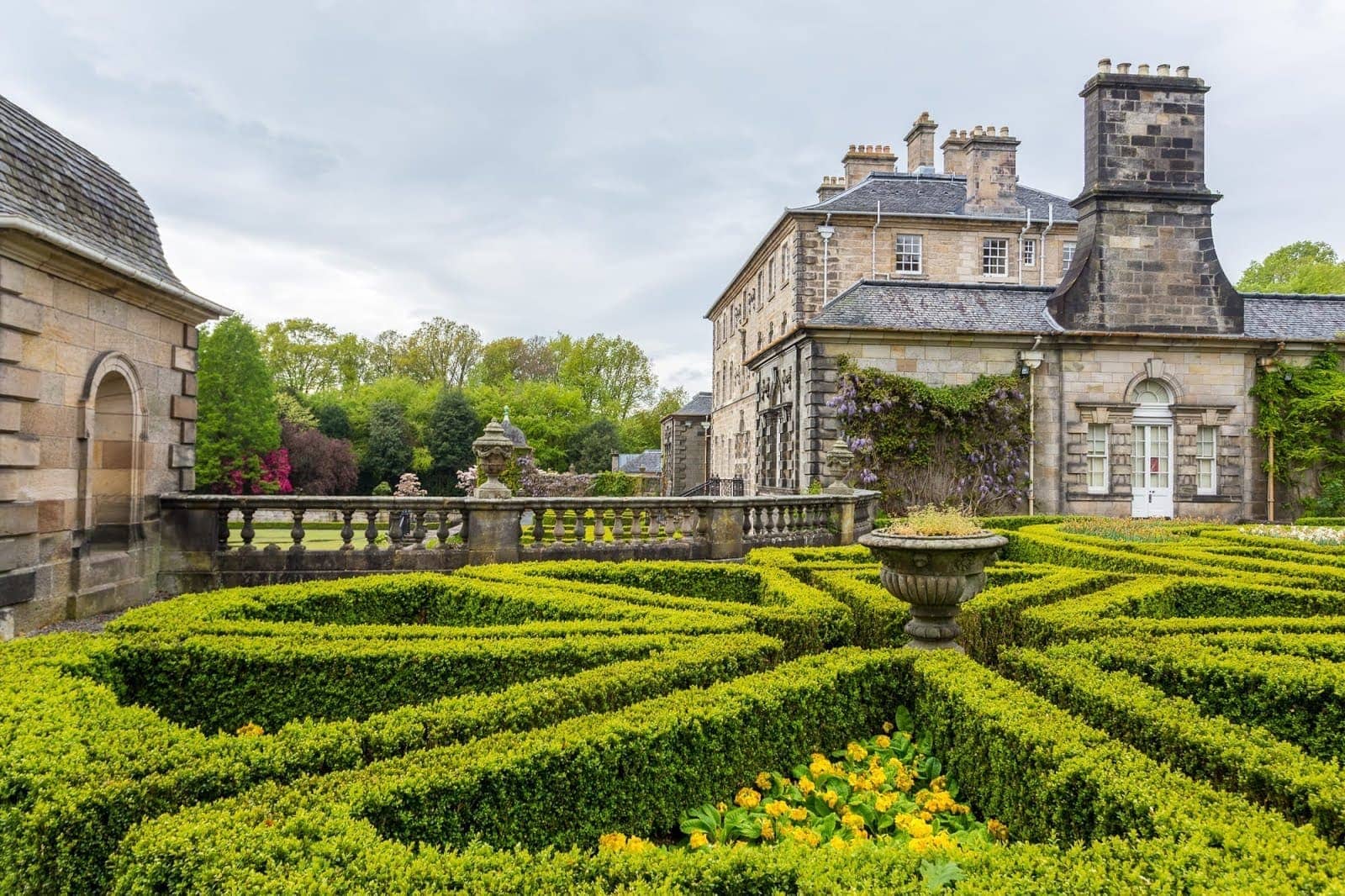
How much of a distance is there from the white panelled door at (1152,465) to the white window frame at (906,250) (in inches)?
512

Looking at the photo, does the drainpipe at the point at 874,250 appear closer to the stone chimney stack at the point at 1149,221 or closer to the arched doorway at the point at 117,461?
the stone chimney stack at the point at 1149,221

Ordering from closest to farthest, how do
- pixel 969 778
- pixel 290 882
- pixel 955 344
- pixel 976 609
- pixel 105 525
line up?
pixel 290 882, pixel 969 778, pixel 976 609, pixel 105 525, pixel 955 344

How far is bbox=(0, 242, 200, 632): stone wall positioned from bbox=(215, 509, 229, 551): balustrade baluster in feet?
2.25

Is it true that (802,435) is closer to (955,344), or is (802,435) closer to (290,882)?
(955,344)

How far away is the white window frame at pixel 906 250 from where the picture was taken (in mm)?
29094

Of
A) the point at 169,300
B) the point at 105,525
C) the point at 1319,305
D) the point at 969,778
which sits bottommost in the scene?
the point at 969,778

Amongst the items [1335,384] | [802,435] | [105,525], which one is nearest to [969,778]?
[105,525]

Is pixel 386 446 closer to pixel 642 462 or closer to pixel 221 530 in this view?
pixel 642 462

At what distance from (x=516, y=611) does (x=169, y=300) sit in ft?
22.2

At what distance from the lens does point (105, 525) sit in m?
9.49

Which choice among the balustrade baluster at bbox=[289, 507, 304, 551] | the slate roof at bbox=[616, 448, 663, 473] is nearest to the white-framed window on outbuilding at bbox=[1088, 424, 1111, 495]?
the balustrade baluster at bbox=[289, 507, 304, 551]

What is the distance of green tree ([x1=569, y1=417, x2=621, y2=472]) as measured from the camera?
187 feet

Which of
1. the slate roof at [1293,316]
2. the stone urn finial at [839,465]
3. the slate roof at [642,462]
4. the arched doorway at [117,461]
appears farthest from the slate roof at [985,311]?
the slate roof at [642,462]

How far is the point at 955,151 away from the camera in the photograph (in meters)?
31.2
